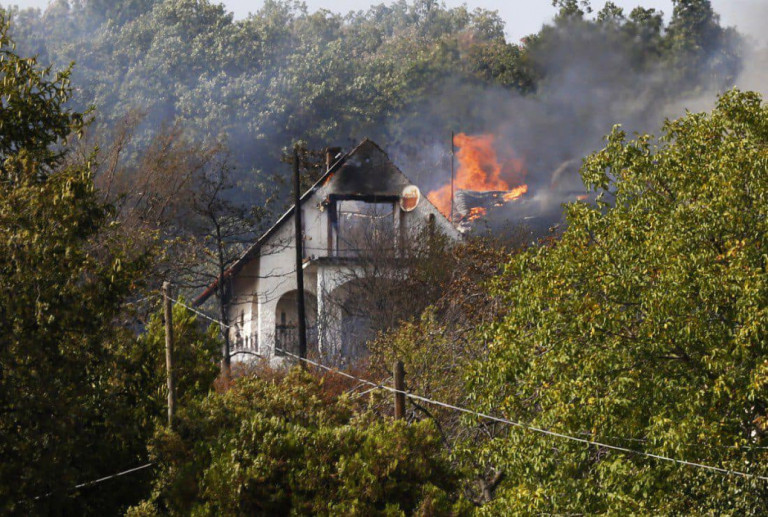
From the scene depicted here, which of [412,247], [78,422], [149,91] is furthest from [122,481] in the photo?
[149,91]

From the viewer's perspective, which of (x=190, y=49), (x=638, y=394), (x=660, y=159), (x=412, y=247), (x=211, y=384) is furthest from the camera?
(x=190, y=49)

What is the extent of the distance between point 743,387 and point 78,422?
9148mm

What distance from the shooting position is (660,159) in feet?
59.1

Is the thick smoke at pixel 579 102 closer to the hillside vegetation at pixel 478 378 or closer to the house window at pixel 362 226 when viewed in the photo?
the house window at pixel 362 226

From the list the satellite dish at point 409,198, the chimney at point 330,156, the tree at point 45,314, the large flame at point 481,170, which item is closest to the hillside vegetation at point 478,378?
the tree at point 45,314

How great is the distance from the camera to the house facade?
129ft

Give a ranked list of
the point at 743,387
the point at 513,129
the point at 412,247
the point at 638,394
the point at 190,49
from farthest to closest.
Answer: the point at 190,49, the point at 513,129, the point at 412,247, the point at 638,394, the point at 743,387

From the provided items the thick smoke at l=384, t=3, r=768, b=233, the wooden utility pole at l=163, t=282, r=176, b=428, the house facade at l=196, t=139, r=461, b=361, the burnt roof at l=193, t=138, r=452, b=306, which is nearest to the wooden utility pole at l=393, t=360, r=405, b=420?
the wooden utility pole at l=163, t=282, r=176, b=428

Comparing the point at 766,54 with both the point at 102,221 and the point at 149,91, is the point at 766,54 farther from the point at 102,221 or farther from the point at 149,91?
the point at 102,221

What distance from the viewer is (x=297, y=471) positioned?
1484 cm

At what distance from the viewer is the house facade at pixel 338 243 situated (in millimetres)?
39344

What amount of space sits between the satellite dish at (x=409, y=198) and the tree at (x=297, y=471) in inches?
998

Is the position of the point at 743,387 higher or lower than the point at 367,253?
lower

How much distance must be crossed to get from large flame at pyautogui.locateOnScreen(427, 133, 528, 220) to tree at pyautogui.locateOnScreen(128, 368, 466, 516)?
39.2 metres
